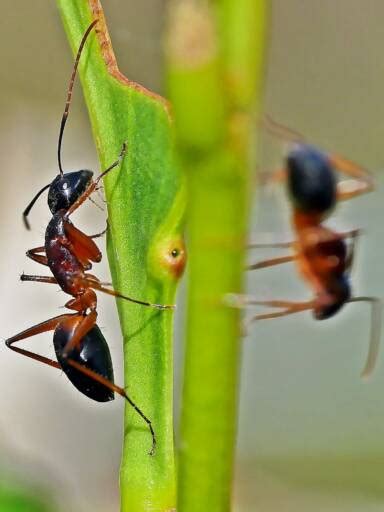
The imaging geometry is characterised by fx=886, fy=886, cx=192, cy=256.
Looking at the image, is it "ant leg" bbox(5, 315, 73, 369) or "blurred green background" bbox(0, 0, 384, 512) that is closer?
"ant leg" bbox(5, 315, 73, 369)

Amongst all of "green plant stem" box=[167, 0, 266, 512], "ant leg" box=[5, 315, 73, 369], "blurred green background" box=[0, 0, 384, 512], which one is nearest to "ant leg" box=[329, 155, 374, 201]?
"green plant stem" box=[167, 0, 266, 512]

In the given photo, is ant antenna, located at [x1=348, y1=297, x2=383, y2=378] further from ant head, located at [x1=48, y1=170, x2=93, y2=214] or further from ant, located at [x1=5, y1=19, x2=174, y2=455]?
ant head, located at [x1=48, y1=170, x2=93, y2=214]

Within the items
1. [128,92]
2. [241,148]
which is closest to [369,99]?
[128,92]

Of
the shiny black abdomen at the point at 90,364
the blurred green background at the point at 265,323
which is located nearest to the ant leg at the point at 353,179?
Answer: the shiny black abdomen at the point at 90,364

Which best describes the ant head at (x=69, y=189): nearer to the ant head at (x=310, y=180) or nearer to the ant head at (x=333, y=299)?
the ant head at (x=333, y=299)

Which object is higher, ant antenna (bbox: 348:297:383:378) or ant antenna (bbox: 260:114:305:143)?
ant antenna (bbox: 260:114:305:143)

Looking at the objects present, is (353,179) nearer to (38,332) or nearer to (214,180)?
(214,180)
